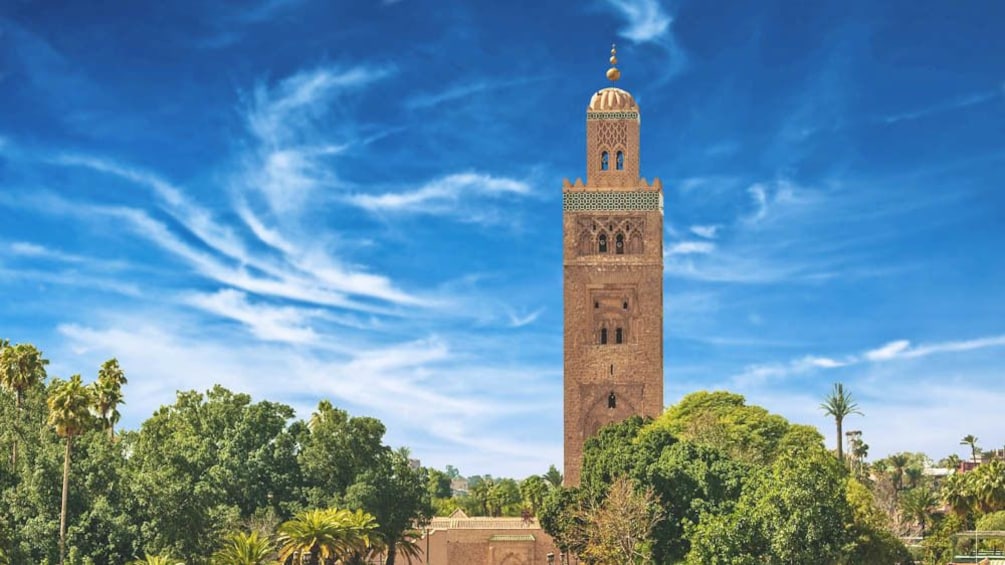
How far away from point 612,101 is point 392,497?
83.7 feet

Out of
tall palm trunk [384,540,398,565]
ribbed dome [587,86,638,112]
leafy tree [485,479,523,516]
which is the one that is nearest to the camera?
tall palm trunk [384,540,398,565]

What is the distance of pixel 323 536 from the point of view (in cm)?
4350

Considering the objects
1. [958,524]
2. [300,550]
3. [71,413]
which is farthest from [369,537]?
[958,524]

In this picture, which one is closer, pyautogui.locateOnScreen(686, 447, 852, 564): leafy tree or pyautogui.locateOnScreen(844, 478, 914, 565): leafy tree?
pyautogui.locateOnScreen(686, 447, 852, 564): leafy tree

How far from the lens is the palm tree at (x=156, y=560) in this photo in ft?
125

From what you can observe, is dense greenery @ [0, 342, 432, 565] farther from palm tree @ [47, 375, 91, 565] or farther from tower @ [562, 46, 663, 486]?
tower @ [562, 46, 663, 486]

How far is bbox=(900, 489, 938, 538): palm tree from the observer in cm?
6651

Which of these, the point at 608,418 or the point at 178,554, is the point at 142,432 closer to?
the point at 178,554

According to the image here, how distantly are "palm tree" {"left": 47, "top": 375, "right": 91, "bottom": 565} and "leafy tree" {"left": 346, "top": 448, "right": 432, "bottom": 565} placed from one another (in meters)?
13.1

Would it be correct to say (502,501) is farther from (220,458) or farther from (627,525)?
(627,525)

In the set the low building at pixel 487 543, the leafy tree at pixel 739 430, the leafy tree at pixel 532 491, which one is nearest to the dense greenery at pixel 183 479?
the low building at pixel 487 543

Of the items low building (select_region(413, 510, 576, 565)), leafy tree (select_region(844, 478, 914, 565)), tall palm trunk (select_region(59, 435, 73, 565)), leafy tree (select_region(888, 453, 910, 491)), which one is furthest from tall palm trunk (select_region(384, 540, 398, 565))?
leafy tree (select_region(888, 453, 910, 491))

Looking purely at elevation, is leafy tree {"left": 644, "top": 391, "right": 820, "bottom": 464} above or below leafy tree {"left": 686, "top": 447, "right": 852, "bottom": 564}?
above

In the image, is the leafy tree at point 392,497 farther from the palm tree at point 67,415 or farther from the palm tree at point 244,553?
the palm tree at point 67,415
